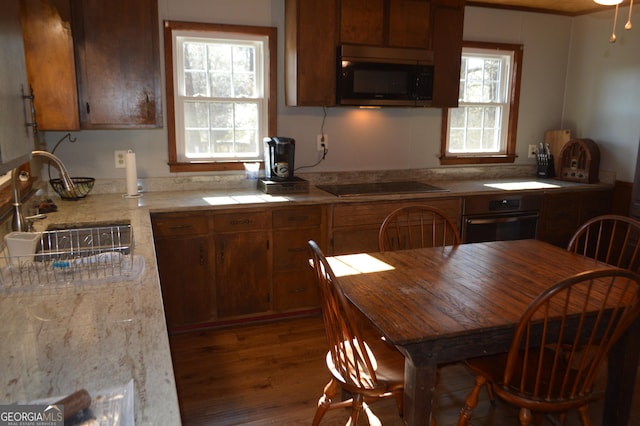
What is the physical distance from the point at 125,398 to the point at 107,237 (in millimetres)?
1623

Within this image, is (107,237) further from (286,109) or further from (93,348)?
(286,109)

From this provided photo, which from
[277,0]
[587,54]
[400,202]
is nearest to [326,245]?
[400,202]

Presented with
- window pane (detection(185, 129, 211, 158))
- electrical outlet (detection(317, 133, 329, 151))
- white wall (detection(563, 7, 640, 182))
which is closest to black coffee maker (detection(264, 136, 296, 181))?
electrical outlet (detection(317, 133, 329, 151))

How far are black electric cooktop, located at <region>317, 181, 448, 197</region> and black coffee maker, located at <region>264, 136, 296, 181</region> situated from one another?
33 cm

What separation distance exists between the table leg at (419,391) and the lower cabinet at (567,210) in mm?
2722

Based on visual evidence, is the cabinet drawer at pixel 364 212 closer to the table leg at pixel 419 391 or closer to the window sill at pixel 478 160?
the window sill at pixel 478 160

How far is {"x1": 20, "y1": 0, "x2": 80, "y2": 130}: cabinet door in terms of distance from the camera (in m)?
2.59

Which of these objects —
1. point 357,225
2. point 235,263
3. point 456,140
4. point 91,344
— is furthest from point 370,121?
point 91,344

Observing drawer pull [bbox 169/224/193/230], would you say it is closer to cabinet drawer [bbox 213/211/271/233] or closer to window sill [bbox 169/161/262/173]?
cabinet drawer [bbox 213/211/271/233]

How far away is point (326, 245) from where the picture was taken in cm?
330

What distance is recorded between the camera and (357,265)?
2139 millimetres

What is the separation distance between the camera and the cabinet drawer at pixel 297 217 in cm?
318

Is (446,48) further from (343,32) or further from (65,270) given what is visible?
(65,270)

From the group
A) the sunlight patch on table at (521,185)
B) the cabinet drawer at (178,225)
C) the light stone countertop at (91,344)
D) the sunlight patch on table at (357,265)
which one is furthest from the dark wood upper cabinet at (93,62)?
the sunlight patch on table at (521,185)
